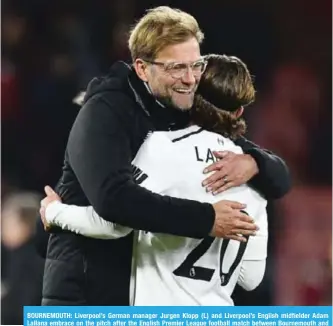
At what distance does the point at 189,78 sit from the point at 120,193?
0.18 m

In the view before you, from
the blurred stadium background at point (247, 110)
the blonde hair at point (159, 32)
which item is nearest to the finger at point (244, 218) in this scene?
the blonde hair at point (159, 32)

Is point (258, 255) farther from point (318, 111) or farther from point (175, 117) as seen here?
point (318, 111)

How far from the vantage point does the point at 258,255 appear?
1.06 m

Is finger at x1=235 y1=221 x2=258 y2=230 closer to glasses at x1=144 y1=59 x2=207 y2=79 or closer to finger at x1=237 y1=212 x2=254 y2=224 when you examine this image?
finger at x1=237 y1=212 x2=254 y2=224

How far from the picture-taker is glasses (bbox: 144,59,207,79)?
1010 millimetres

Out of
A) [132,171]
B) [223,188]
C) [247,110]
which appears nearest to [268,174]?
[223,188]

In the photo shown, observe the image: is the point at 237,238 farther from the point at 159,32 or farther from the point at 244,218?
the point at 159,32

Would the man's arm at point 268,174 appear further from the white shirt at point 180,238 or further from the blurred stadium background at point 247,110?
the blurred stadium background at point 247,110

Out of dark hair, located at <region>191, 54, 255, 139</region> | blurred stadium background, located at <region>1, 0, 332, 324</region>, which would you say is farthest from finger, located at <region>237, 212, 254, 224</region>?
blurred stadium background, located at <region>1, 0, 332, 324</region>

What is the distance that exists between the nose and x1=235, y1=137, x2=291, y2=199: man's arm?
117 millimetres

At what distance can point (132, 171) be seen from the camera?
0.96m

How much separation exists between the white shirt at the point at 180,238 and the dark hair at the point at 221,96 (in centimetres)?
2

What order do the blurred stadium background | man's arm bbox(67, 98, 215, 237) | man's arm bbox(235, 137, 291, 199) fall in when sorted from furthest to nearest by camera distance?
the blurred stadium background, man's arm bbox(235, 137, 291, 199), man's arm bbox(67, 98, 215, 237)

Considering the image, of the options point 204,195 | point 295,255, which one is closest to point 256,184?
point 204,195
